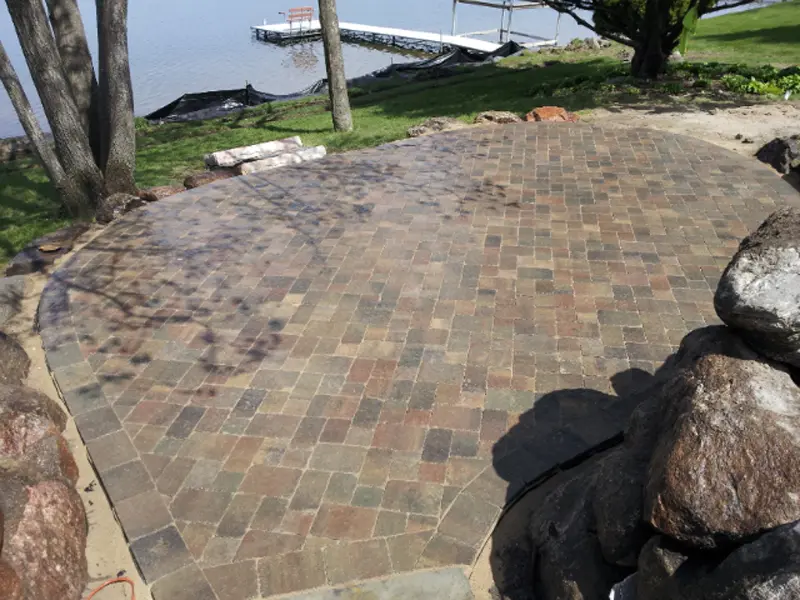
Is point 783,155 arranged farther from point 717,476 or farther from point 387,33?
point 387,33

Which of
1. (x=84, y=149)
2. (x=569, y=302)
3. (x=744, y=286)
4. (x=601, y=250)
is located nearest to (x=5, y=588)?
(x=744, y=286)

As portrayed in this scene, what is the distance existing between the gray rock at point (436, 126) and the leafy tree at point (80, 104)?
5.38m

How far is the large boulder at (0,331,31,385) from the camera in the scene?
5397 mm

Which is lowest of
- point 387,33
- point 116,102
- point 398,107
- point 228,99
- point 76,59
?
point 387,33

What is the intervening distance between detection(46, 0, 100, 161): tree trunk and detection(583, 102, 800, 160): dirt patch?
9.68m

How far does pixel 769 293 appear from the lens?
9.42ft

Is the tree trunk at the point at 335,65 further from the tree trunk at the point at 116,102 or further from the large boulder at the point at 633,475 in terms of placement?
the large boulder at the point at 633,475

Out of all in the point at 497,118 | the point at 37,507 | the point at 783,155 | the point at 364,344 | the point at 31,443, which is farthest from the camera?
the point at 497,118

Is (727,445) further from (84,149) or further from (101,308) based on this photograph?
(84,149)

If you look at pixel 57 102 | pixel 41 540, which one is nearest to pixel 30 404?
pixel 41 540

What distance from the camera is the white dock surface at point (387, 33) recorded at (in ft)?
103

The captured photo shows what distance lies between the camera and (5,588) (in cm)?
309

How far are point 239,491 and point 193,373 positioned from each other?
1.58 metres

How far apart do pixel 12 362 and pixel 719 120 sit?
1306 centimetres
